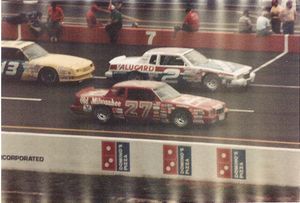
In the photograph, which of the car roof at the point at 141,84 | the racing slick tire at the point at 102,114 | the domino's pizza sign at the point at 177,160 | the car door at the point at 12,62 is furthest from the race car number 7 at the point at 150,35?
the car door at the point at 12,62

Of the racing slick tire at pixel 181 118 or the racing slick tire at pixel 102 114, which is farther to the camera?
the racing slick tire at pixel 102 114

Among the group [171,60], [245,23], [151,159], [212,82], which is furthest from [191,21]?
[151,159]

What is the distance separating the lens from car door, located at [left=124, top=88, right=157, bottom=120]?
44.3ft

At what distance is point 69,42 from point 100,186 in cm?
235

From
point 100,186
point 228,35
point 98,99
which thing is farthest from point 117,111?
point 228,35

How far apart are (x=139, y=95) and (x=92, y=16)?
1.45 m

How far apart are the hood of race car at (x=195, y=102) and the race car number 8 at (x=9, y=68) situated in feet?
8.38

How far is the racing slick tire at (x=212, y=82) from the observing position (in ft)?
43.9

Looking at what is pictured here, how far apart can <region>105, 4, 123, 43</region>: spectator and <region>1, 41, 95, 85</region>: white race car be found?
0.54m

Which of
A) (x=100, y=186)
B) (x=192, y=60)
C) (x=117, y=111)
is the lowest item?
(x=100, y=186)

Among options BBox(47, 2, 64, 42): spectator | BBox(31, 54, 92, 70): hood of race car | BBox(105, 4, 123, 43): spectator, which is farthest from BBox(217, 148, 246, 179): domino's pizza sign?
BBox(47, 2, 64, 42): spectator

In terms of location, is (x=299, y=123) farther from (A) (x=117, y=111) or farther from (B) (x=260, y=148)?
(A) (x=117, y=111)

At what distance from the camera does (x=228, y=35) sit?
13156 mm

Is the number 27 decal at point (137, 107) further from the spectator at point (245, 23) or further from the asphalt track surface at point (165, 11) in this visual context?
the spectator at point (245, 23)
